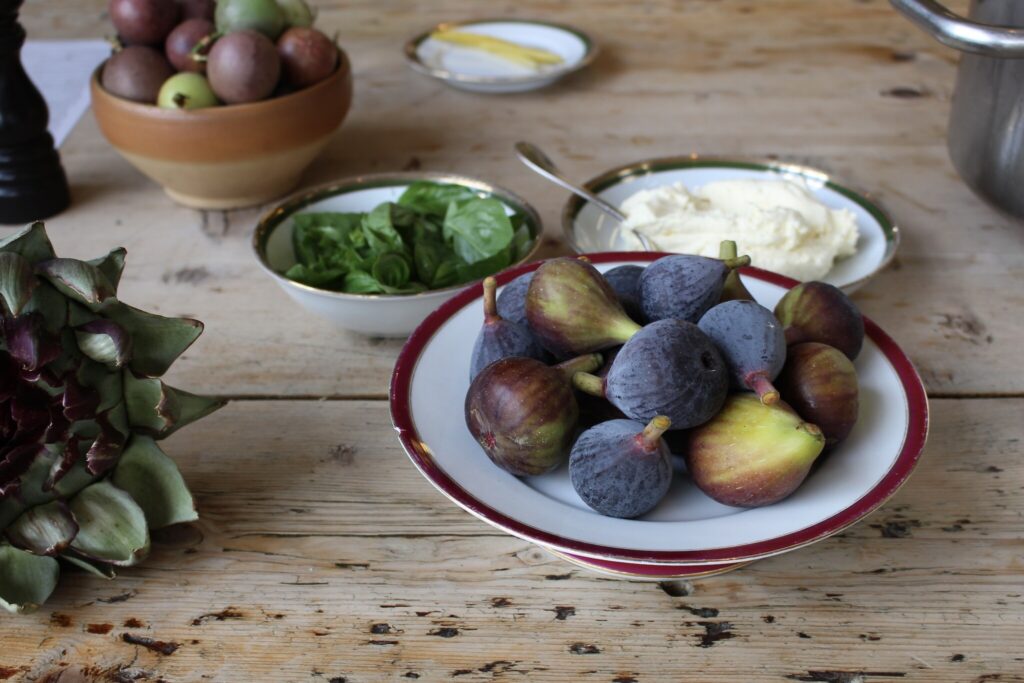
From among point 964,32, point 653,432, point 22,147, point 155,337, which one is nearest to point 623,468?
point 653,432

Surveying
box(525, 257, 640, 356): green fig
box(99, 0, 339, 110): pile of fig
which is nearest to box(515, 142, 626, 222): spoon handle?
box(99, 0, 339, 110): pile of fig

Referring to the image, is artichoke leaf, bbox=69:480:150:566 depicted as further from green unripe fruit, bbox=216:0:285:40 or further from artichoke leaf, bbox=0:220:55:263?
green unripe fruit, bbox=216:0:285:40

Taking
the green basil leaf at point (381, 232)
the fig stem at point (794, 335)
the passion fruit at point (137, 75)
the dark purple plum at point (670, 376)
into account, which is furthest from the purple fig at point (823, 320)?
the passion fruit at point (137, 75)

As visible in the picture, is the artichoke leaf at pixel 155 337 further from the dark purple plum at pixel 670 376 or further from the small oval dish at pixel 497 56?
the small oval dish at pixel 497 56

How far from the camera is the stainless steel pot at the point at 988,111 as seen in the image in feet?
2.29

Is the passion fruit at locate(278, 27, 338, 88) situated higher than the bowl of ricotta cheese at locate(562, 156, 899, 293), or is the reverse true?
the passion fruit at locate(278, 27, 338, 88)

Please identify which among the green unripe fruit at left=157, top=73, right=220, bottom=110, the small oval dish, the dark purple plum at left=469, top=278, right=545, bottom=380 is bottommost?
the small oval dish

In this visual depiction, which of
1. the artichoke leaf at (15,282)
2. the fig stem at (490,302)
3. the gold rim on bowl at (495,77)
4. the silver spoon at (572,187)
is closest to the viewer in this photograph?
the artichoke leaf at (15,282)

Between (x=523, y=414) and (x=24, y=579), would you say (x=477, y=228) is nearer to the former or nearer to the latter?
(x=523, y=414)

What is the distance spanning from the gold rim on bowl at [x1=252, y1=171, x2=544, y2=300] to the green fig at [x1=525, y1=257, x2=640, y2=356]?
172 millimetres

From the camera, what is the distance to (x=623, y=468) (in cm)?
49

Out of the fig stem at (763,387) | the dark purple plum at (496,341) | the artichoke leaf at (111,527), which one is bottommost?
the artichoke leaf at (111,527)

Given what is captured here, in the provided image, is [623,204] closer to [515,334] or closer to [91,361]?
[515,334]

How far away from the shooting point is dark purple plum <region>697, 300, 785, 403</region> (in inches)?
20.2
